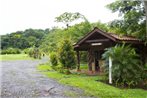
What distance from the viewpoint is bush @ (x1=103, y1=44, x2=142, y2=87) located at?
13.7 m

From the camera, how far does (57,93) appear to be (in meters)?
10.8

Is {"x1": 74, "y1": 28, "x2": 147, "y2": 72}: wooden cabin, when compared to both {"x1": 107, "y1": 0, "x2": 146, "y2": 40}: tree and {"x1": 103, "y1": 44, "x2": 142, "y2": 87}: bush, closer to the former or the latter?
{"x1": 107, "y1": 0, "x2": 146, "y2": 40}: tree

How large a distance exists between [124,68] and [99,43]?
4.85 metres


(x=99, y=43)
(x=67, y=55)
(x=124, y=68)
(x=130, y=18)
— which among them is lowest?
(x=124, y=68)

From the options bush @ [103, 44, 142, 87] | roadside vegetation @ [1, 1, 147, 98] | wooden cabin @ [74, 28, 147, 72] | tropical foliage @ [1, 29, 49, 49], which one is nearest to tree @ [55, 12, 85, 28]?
roadside vegetation @ [1, 1, 147, 98]

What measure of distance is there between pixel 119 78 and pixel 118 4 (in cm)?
620

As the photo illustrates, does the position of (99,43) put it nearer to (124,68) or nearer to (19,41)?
(124,68)

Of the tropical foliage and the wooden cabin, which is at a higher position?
the tropical foliage

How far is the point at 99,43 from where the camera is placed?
60.2ft

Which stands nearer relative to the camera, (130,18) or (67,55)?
(130,18)

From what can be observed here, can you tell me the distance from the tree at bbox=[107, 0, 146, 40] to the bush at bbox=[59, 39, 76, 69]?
324 centimetres

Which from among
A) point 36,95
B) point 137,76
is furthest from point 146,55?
point 36,95

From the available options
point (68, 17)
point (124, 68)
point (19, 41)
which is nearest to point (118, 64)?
point (124, 68)

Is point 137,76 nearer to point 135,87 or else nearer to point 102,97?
point 135,87
